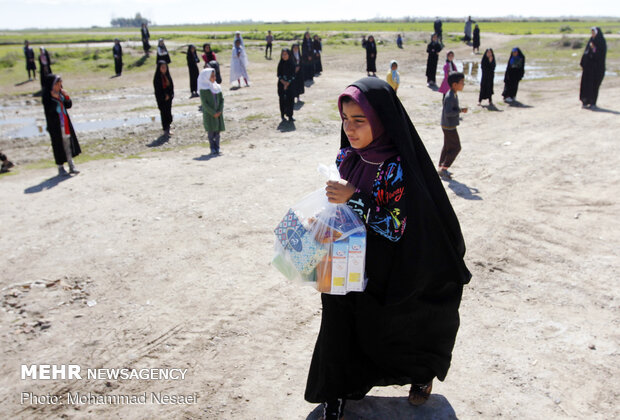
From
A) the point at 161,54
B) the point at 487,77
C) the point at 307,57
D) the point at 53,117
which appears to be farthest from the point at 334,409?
the point at 307,57

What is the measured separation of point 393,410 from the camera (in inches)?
113

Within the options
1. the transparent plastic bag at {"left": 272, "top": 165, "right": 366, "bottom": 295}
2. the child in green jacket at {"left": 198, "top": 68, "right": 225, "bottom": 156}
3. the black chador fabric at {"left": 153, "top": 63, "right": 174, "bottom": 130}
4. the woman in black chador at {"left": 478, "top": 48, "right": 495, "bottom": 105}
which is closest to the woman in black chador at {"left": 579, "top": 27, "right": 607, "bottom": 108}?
the woman in black chador at {"left": 478, "top": 48, "right": 495, "bottom": 105}

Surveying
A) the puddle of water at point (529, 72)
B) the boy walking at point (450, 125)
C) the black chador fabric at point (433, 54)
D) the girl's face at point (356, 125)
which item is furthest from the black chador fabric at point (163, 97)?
the puddle of water at point (529, 72)

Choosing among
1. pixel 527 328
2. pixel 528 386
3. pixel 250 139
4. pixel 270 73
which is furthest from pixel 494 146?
pixel 270 73

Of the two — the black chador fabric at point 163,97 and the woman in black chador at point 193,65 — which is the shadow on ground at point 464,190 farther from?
the woman in black chador at point 193,65

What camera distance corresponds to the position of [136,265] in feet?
16.0

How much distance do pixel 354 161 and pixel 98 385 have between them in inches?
89.8

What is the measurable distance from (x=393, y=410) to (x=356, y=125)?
1.71 meters

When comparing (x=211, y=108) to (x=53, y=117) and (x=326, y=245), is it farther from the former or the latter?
(x=326, y=245)

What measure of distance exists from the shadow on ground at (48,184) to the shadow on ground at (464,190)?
6119 millimetres

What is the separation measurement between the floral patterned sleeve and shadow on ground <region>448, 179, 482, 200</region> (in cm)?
442

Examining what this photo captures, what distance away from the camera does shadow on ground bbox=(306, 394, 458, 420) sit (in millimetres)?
2814

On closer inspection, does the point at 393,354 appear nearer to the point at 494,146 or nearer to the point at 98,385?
the point at 98,385

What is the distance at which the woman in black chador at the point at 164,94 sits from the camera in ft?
35.1
